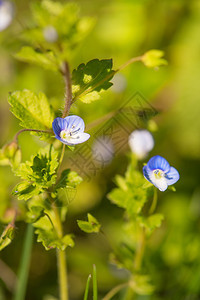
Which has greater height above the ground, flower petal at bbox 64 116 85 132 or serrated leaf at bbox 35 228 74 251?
flower petal at bbox 64 116 85 132

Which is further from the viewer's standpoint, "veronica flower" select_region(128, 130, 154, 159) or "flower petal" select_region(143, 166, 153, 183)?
"veronica flower" select_region(128, 130, 154, 159)

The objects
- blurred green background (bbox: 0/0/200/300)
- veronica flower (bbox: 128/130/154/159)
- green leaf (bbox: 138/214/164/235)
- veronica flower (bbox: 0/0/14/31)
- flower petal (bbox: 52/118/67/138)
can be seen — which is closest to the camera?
flower petal (bbox: 52/118/67/138)

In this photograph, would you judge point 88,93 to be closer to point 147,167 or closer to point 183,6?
point 147,167

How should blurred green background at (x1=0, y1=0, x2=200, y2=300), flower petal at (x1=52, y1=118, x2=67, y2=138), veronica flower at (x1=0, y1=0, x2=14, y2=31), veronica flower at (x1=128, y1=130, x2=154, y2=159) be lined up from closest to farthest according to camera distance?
flower petal at (x1=52, y1=118, x2=67, y2=138), veronica flower at (x1=128, y1=130, x2=154, y2=159), blurred green background at (x1=0, y1=0, x2=200, y2=300), veronica flower at (x1=0, y1=0, x2=14, y2=31)

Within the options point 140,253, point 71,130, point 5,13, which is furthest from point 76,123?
point 5,13

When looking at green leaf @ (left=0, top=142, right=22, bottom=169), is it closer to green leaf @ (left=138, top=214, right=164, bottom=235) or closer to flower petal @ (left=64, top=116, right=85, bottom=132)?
flower petal @ (left=64, top=116, right=85, bottom=132)

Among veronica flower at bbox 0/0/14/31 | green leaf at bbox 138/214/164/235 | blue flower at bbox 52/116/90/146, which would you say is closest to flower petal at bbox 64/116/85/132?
blue flower at bbox 52/116/90/146

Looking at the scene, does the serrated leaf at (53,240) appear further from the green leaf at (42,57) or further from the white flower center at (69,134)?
the green leaf at (42,57)

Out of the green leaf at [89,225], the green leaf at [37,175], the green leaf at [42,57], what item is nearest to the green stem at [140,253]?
the green leaf at [89,225]
